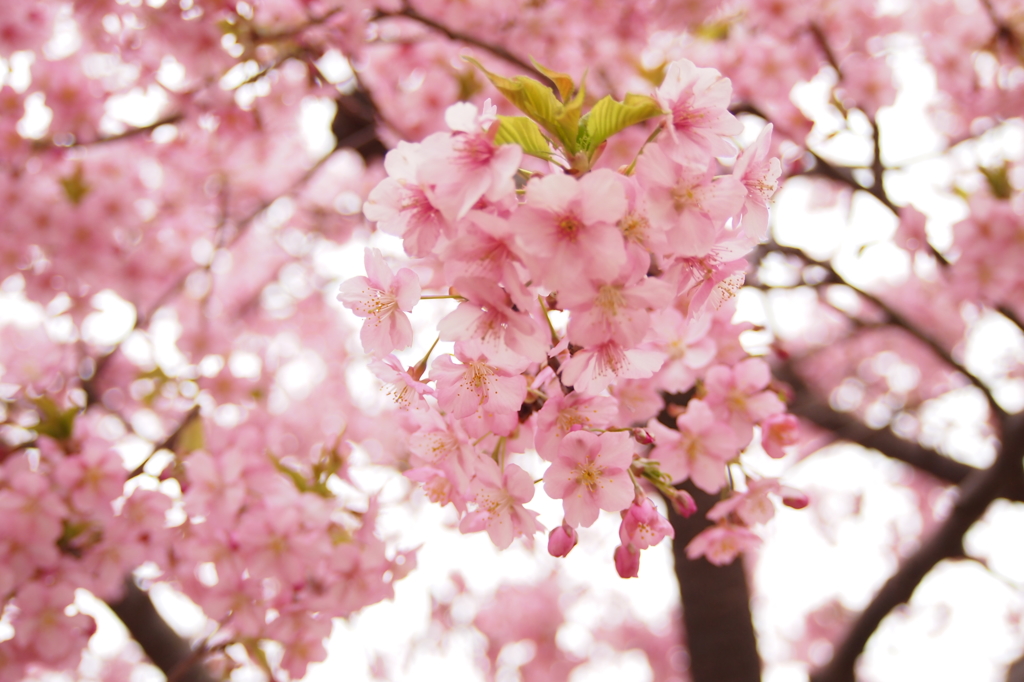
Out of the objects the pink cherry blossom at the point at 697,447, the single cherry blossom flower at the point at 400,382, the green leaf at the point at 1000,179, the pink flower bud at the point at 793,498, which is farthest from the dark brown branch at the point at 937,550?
the single cherry blossom flower at the point at 400,382

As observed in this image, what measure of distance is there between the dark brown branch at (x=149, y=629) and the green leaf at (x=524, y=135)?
2.72 metres

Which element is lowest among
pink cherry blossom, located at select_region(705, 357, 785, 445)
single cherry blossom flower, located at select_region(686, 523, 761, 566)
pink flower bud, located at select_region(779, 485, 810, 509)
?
single cherry blossom flower, located at select_region(686, 523, 761, 566)

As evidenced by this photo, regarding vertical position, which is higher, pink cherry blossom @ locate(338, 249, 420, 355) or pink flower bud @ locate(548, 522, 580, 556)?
pink cherry blossom @ locate(338, 249, 420, 355)

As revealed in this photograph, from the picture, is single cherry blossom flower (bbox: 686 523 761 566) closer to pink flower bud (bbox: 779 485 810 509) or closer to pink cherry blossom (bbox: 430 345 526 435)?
pink flower bud (bbox: 779 485 810 509)

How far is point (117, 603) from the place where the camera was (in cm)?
272

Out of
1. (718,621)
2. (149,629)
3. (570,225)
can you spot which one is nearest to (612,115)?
(570,225)

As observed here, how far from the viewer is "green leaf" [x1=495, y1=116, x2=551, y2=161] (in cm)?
89

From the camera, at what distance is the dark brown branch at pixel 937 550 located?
244 cm

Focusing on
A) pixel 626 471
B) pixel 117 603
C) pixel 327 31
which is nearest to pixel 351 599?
pixel 626 471

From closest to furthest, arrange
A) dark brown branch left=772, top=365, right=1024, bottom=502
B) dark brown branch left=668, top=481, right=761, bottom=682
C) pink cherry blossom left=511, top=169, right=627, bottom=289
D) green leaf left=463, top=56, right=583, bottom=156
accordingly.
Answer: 1. pink cherry blossom left=511, top=169, right=627, bottom=289
2. green leaf left=463, top=56, right=583, bottom=156
3. dark brown branch left=668, top=481, right=761, bottom=682
4. dark brown branch left=772, top=365, right=1024, bottom=502

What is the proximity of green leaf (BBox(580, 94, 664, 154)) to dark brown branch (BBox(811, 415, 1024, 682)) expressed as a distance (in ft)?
7.29

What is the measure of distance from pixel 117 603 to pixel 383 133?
2199 mm

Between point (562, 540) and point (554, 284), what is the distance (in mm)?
440

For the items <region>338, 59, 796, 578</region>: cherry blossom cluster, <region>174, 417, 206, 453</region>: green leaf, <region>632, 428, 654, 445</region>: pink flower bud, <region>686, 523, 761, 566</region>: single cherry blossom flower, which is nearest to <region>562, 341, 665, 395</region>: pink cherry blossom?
<region>338, 59, 796, 578</region>: cherry blossom cluster
